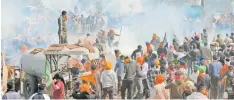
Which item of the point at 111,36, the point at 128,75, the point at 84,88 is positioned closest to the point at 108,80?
the point at 128,75

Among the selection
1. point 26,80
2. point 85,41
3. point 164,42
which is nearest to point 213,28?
point 164,42

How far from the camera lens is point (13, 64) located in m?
18.2

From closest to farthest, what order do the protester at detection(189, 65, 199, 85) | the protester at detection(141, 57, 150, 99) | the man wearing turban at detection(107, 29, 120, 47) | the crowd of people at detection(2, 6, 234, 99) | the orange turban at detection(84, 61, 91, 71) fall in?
1. the crowd of people at detection(2, 6, 234, 99)
2. the protester at detection(189, 65, 199, 85)
3. the protester at detection(141, 57, 150, 99)
4. the orange turban at detection(84, 61, 91, 71)
5. the man wearing turban at detection(107, 29, 120, 47)

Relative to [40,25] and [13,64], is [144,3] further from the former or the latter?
[13,64]

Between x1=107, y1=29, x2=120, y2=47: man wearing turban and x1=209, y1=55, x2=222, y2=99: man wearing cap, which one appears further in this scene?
x1=107, y1=29, x2=120, y2=47: man wearing turban

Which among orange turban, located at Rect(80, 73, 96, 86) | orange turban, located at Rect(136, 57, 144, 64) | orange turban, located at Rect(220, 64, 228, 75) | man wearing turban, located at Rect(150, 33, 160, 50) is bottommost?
orange turban, located at Rect(80, 73, 96, 86)

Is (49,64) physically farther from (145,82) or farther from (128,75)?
(145,82)

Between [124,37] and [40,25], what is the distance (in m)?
2.41

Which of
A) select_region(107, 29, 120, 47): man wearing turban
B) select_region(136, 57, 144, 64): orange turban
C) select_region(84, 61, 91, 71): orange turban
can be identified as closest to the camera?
select_region(136, 57, 144, 64): orange turban

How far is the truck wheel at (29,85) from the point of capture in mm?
15406

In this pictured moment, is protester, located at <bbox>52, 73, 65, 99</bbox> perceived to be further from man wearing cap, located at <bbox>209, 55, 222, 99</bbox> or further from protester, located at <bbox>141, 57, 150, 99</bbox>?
man wearing cap, located at <bbox>209, 55, 222, 99</bbox>

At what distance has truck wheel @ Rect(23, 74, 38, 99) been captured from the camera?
50.5ft

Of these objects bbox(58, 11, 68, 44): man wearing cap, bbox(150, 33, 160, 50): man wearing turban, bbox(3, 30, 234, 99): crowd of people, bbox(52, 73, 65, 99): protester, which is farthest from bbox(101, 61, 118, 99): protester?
bbox(150, 33, 160, 50): man wearing turban

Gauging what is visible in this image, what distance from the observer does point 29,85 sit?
50.9ft
